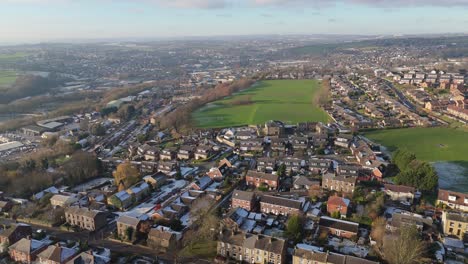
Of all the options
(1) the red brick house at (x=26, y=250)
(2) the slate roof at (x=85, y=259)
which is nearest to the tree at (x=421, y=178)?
(2) the slate roof at (x=85, y=259)

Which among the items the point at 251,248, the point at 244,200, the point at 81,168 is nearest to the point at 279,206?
the point at 244,200

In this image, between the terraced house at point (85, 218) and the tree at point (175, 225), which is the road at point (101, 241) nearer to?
the terraced house at point (85, 218)

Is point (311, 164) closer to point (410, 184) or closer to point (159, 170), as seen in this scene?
point (410, 184)

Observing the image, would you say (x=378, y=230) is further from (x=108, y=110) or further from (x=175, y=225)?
(x=108, y=110)

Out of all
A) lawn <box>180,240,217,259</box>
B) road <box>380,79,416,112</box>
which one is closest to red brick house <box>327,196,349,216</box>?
lawn <box>180,240,217,259</box>

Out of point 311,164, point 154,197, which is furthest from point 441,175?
point 154,197
